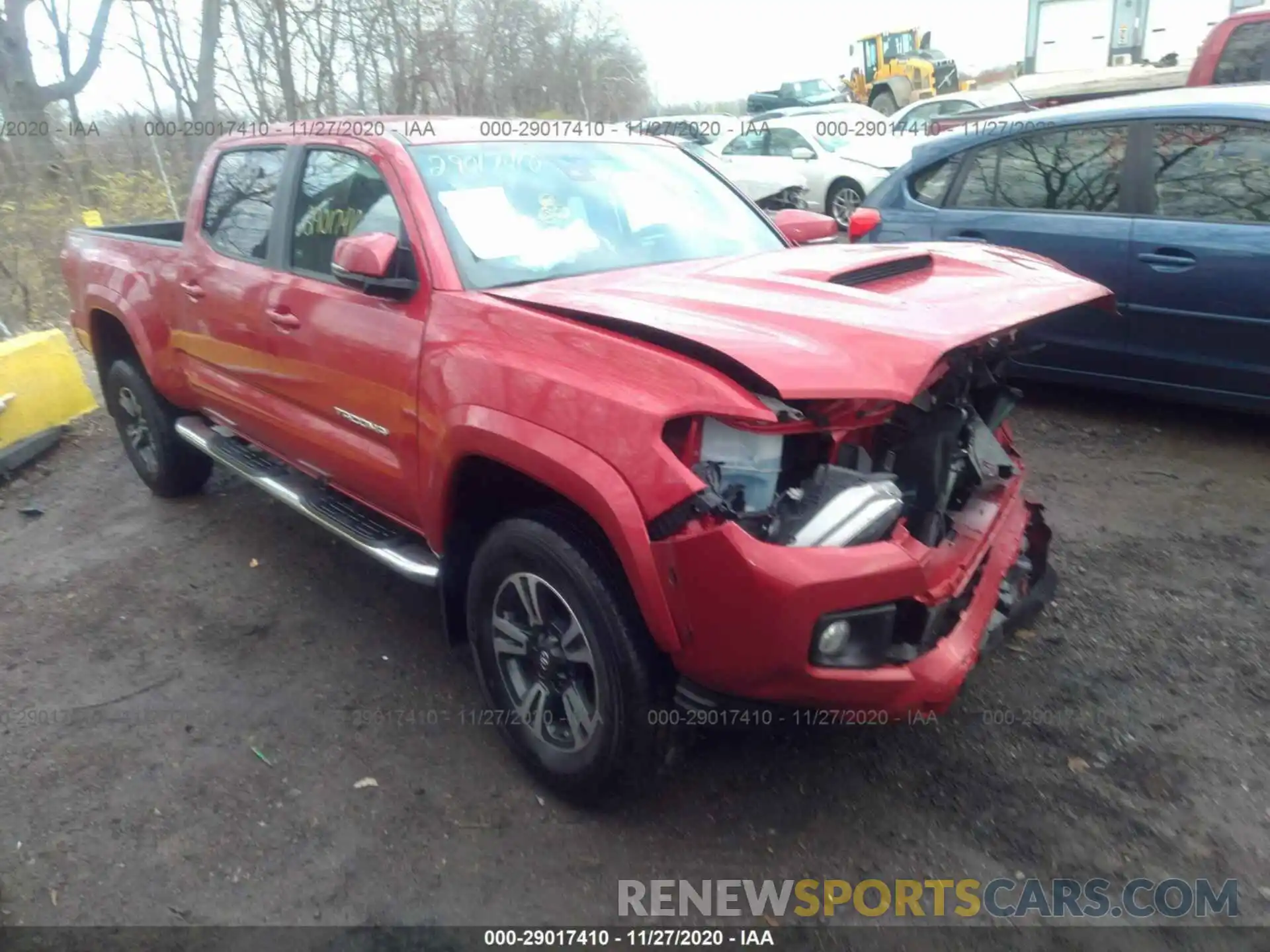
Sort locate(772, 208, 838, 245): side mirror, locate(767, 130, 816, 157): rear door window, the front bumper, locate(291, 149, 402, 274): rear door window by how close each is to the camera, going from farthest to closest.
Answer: locate(767, 130, 816, 157): rear door window → locate(772, 208, 838, 245): side mirror → locate(291, 149, 402, 274): rear door window → the front bumper

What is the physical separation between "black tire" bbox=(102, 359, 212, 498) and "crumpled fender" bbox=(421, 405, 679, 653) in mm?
2978

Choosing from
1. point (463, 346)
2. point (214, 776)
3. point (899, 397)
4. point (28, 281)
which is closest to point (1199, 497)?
point (899, 397)

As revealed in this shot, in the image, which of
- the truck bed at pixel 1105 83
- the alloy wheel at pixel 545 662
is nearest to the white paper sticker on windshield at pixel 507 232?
the alloy wheel at pixel 545 662

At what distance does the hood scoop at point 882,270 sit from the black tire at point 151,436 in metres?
3.63

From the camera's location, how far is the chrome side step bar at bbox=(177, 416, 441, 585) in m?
3.21

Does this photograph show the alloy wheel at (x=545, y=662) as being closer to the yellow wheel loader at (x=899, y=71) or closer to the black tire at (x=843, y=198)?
the black tire at (x=843, y=198)

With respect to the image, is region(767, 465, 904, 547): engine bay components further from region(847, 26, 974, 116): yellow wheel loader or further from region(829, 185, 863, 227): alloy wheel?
region(847, 26, 974, 116): yellow wheel loader

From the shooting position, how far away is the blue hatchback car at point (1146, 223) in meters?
4.58

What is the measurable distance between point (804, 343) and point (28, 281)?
11.5m

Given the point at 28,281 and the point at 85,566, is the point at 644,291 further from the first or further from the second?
the point at 28,281

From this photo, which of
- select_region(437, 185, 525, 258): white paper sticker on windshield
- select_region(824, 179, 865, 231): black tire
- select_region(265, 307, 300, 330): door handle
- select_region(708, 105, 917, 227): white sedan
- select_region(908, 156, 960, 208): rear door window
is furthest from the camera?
select_region(708, 105, 917, 227): white sedan

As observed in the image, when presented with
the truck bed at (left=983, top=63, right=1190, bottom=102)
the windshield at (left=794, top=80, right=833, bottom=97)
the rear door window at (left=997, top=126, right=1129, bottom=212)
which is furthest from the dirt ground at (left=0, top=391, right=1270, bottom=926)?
the windshield at (left=794, top=80, right=833, bottom=97)

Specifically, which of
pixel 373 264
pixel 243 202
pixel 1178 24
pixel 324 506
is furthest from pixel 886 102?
pixel 373 264

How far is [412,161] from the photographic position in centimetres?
328
